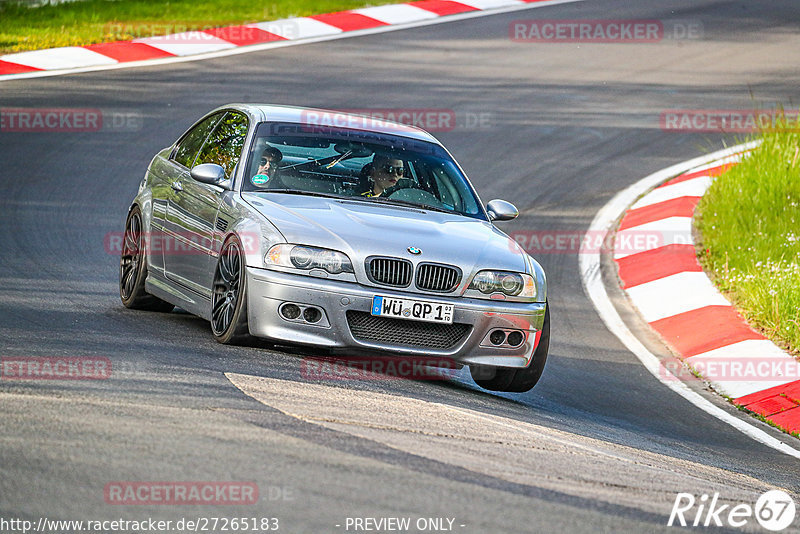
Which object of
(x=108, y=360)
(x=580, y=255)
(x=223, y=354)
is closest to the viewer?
(x=108, y=360)

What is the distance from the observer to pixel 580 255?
41.5 ft

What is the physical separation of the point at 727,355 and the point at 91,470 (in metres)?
6.54

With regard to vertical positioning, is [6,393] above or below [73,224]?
above

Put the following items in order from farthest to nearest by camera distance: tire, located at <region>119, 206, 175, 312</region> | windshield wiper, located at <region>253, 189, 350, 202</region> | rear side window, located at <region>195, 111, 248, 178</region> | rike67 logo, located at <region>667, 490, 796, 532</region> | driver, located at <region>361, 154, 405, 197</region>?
1. tire, located at <region>119, 206, 175, 312</region>
2. rear side window, located at <region>195, 111, 248, 178</region>
3. driver, located at <region>361, 154, 405, 197</region>
4. windshield wiper, located at <region>253, 189, 350, 202</region>
5. rike67 logo, located at <region>667, 490, 796, 532</region>

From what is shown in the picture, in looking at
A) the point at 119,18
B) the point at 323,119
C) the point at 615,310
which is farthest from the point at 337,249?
the point at 119,18

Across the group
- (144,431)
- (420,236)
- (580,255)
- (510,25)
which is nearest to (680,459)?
(420,236)

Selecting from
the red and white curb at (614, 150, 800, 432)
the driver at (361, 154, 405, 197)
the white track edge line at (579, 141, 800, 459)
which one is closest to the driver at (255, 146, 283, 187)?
the driver at (361, 154, 405, 197)

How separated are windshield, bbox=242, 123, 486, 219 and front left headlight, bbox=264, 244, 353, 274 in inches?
35.0

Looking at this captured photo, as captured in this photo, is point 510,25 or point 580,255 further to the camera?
point 510,25

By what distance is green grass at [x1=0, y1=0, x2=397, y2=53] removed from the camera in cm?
1811

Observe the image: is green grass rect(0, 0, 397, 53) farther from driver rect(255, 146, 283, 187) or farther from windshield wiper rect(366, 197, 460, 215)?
windshield wiper rect(366, 197, 460, 215)

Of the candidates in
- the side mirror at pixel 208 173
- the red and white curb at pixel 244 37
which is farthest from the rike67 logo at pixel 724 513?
the red and white curb at pixel 244 37

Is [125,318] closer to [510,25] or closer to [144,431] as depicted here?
[144,431]

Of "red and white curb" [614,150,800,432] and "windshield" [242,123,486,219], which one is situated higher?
"windshield" [242,123,486,219]
